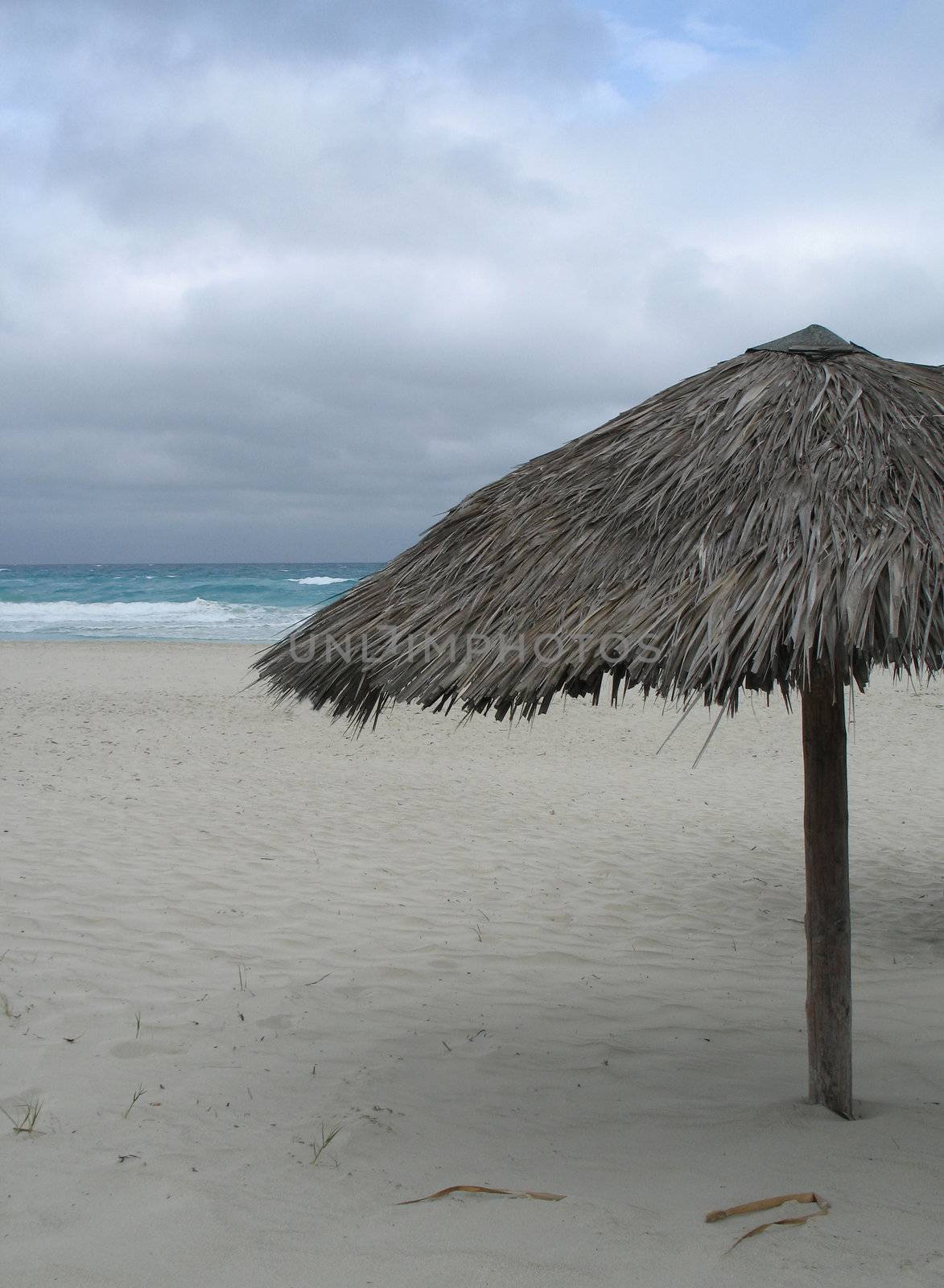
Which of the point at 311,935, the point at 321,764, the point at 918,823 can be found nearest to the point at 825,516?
the point at 311,935

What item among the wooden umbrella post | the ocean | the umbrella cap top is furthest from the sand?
the ocean

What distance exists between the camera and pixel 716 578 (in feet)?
7.70

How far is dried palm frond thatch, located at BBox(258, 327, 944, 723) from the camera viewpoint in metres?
2.18

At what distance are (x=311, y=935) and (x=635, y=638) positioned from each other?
290 cm

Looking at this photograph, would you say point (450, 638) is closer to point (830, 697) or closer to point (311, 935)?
point (830, 697)

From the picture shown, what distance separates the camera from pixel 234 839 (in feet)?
20.3

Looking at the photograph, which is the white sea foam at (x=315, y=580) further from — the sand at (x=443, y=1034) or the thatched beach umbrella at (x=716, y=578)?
the thatched beach umbrella at (x=716, y=578)

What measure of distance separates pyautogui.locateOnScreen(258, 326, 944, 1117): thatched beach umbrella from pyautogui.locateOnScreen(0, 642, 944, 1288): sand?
2.00 ft

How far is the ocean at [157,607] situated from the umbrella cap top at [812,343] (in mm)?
18549

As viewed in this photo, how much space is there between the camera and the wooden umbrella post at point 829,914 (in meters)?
2.90

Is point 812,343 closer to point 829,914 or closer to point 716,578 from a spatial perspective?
point 716,578

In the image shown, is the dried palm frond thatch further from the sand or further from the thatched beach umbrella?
the sand

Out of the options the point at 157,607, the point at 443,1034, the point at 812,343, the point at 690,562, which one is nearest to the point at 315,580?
the point at 157,607

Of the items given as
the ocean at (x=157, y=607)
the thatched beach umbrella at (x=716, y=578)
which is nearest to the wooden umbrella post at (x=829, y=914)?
the thatched beach umbrella at (x=716, y=578)
